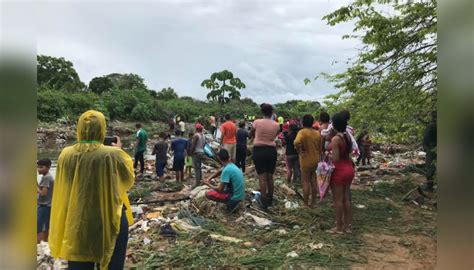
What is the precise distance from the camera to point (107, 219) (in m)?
2.66

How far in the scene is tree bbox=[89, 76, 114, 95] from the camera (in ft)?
135

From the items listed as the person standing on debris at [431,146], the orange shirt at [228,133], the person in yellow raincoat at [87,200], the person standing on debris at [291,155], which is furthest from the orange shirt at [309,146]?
the person in yellow raincoat at [87,200]

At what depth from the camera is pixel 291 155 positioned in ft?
29.8

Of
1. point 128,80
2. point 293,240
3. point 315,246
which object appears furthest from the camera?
point 128,80

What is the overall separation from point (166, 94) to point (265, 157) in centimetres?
4312

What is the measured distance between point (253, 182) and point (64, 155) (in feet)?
22.5

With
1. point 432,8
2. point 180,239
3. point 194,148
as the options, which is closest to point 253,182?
point 194,148

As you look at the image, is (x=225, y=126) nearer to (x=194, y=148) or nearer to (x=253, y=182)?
(x=194, y=148)

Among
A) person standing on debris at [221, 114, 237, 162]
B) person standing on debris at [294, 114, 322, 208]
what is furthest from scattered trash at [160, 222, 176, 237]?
person standing on debris at [221, 114, 237, 162]

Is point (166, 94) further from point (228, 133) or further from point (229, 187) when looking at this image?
point (229, 187)

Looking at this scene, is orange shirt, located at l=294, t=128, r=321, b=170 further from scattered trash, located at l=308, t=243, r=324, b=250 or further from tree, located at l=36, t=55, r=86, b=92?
tree, located at l=36, t=55, r=86, b=92

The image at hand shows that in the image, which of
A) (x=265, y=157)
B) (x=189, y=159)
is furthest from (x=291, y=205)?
(x=189, y=159)

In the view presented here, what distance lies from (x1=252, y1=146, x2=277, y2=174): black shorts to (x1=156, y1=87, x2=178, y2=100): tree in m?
41.4
